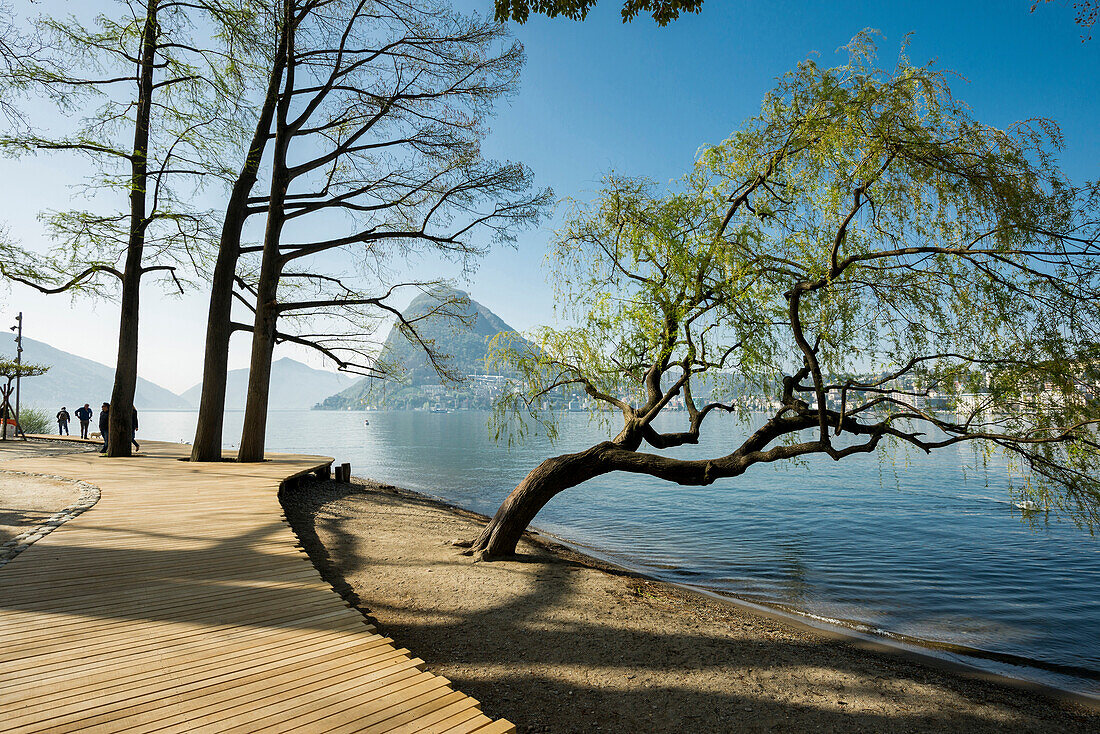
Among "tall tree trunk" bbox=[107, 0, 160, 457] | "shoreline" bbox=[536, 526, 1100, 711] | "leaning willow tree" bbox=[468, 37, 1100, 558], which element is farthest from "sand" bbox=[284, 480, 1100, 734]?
"tall tree trunk" bbox=[107, 0, 160, 457]

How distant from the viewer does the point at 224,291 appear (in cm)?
1512

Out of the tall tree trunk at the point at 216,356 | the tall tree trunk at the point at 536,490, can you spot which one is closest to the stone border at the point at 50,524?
the tall tree trunk at the point at 216,356

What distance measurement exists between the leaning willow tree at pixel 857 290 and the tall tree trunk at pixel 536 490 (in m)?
0.03

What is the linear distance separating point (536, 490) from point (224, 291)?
11.5m

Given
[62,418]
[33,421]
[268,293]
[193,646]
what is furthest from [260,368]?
[33,421]

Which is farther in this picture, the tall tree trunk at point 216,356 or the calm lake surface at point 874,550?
the tall tree trunk at point 216,356

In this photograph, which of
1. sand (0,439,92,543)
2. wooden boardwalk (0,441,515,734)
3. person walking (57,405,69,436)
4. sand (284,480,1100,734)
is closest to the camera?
wooden boardwalk (0,441,515,734)

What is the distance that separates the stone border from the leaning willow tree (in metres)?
5.68

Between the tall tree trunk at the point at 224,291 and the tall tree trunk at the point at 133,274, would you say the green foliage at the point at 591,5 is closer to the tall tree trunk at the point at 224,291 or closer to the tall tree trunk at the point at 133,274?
the tall tree trunk at the point at 224,291

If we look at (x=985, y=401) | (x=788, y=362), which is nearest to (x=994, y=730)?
(x=985, y=401)

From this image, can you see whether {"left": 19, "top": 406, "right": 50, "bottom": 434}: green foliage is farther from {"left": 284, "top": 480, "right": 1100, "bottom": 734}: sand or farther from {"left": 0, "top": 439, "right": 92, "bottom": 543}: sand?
{"left": 284, "top": 480, "right": 1100, "bottom": 734}: sand

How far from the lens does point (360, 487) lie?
16.2 meters

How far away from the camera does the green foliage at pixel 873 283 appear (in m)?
5.73

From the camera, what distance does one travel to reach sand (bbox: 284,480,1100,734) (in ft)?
14.9
